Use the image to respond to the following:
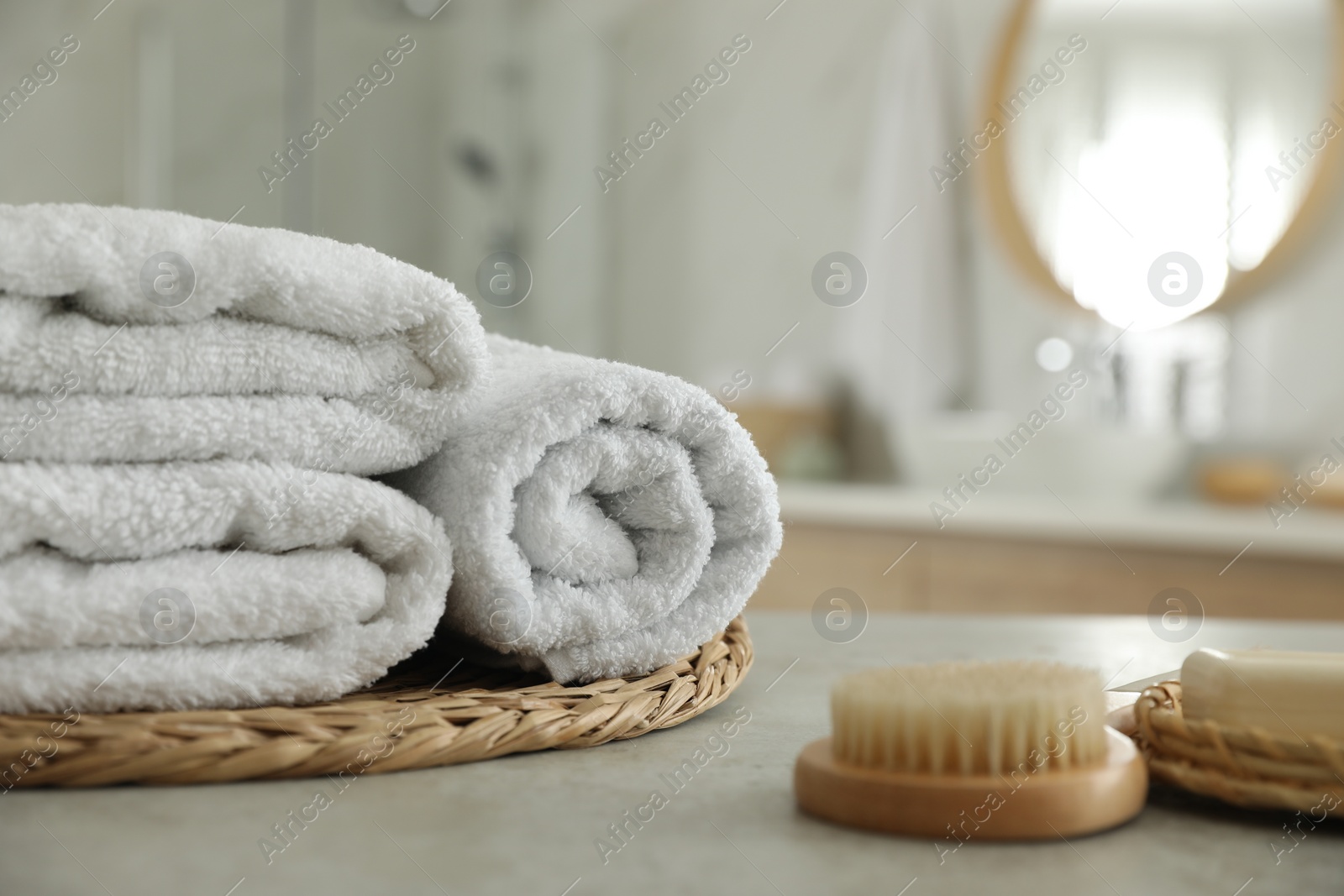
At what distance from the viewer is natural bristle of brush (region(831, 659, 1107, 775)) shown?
35 centimetres

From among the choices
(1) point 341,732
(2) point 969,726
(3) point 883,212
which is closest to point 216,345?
(1) point 341,732

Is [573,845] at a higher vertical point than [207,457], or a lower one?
lower

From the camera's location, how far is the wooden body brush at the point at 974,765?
0.35 meters

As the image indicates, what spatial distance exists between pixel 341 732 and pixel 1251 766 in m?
0.31

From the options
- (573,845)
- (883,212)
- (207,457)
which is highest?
(883,212)

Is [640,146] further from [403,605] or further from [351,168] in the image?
[403,605]

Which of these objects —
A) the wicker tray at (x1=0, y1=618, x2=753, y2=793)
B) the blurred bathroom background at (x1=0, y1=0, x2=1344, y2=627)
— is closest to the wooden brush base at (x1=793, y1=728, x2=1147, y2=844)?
the wicker tray at (x1=0, y1=618, x2=753, y2=793)

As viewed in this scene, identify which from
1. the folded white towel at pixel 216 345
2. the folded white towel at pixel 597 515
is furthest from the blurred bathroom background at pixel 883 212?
the folded white towel at pixel 216 345

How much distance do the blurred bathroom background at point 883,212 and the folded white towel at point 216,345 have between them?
106cm

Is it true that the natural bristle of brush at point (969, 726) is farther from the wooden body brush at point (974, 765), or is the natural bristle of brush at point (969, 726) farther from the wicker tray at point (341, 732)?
the wicker tray at point (341, 732)

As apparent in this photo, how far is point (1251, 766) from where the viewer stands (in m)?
0.38

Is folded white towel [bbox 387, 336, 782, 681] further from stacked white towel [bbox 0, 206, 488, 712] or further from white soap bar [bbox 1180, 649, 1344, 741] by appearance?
white soap bar [bbox 1180, 649, 1344, 741]

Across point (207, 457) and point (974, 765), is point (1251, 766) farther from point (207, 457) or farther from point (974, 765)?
point (207, 457)

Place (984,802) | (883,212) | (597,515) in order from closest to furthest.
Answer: (984,802), (597,515), (883,212)
